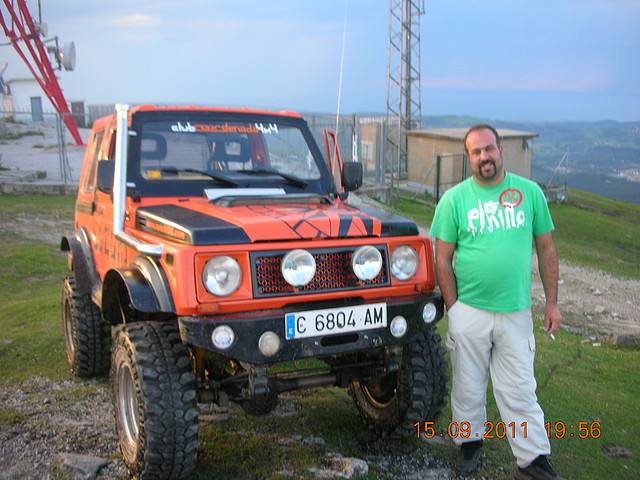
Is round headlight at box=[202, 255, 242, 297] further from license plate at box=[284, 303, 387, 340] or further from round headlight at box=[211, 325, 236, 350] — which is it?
license plate at box=[284, 303, 387, 340]

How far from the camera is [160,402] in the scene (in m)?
3.42

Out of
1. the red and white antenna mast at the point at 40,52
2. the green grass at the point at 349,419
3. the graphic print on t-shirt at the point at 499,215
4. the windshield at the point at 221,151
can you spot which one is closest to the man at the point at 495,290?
the graphic print on t-shirt at the point at 499,215

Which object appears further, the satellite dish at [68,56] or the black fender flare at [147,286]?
the satellite dish at [68,56]

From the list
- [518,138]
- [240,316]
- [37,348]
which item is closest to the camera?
[240,316]

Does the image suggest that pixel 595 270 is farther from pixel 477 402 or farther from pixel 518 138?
pixel 518 138

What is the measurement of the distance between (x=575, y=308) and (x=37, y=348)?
7.57 m

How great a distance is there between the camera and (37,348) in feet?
20.8

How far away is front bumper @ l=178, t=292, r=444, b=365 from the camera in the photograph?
3.29 metres

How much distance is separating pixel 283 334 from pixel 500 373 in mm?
1361

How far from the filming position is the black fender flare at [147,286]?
11.2 feet

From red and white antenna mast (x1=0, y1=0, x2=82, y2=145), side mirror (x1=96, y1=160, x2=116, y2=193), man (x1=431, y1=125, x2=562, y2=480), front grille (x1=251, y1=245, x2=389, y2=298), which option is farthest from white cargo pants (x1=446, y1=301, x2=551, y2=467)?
red and white antenna mast (x1=0, y1=0, x2=82, y2=145)

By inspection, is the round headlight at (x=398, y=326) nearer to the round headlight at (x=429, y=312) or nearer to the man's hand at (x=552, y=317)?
the round headlight at (x=429, y=312)

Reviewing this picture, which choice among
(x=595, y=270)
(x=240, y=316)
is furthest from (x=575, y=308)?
(x=240, y=316)
